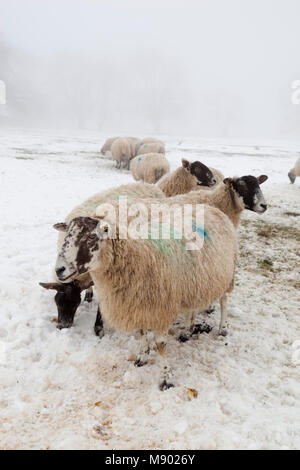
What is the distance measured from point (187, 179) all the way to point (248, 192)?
2170mm

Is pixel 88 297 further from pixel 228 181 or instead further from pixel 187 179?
pixel 187 179

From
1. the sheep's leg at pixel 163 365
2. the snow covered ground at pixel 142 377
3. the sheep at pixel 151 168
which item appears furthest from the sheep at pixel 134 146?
the sheep's leg at pixel 163 365

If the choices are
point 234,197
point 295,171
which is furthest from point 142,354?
point 295,171

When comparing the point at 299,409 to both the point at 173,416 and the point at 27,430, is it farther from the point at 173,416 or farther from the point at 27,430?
the point at 27,430

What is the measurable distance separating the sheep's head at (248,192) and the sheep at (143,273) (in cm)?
183

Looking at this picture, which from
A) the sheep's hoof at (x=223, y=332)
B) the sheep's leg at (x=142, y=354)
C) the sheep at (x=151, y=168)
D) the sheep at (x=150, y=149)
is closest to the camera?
the sheep's leg at (x=142, y=354)

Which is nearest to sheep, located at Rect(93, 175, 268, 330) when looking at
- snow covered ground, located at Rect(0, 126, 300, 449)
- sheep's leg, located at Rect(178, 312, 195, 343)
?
snow covered ground, located at Rect(0, 126, 300, 449)

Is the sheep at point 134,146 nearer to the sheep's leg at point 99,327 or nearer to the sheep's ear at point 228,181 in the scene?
the sheep's ear at point 228,181

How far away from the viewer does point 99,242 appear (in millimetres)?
2742

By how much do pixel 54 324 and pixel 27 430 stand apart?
1.52m

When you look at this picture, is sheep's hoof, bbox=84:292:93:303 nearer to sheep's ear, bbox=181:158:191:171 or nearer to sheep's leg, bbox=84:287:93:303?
sheep's leg, bbox=84:287:93:303

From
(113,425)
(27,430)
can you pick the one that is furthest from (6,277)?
(113,425)

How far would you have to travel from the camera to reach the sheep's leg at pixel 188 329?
3.98 metres

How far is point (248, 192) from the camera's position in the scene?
16.8 ft
